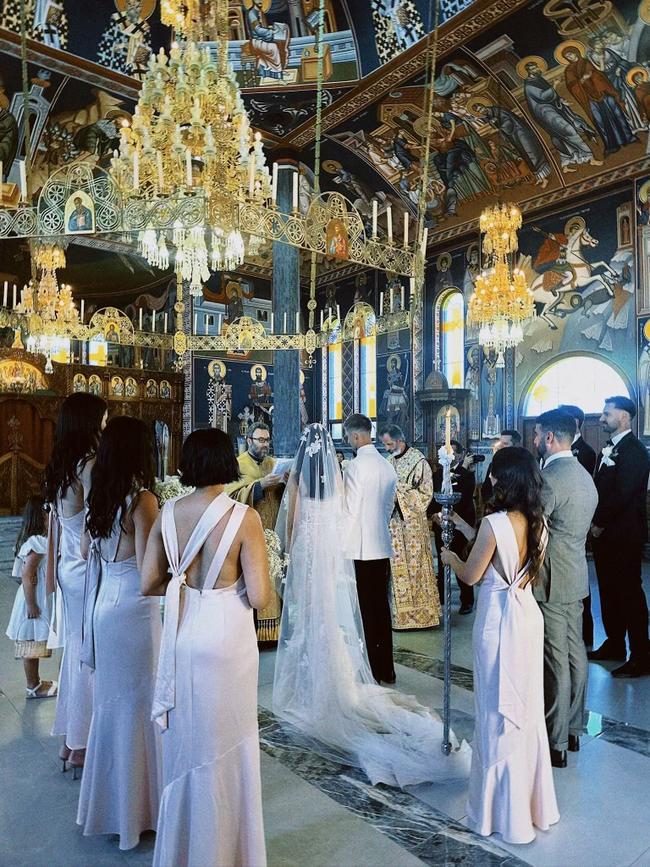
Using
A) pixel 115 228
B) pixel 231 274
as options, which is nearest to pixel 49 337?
pixel 115 228

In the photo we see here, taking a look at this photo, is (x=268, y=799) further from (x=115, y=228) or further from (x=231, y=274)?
(x=231, y=274)

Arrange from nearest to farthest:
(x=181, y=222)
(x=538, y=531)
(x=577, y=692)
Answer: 1. (x=538, y=531)
2. (x=577, y=692)
3. (x=181, y=222)

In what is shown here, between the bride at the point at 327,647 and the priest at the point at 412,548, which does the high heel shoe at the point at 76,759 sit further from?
the priest at the point at 412,548

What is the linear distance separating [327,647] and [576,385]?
34.7 ft

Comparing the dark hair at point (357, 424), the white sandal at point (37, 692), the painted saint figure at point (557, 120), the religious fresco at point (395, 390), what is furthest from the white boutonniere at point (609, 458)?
the religious fresco at point (395, 390)

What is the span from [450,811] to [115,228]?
401cm

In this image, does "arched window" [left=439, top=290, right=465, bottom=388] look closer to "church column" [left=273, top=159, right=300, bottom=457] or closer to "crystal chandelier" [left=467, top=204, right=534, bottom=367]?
"crystal chandelier" [left=467, top=204, right=534, bottom=367]

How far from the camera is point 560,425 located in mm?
3467

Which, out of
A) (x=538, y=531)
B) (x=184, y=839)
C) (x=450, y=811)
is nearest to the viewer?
(x=184, y=839)

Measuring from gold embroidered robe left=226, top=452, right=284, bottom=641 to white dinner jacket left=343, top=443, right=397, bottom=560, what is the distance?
998 millimetres

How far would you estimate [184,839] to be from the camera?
2.26m

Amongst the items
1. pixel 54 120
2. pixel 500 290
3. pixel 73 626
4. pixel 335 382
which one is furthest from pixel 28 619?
pixel 335 382

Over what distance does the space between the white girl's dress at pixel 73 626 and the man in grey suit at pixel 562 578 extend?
2492 millimetres

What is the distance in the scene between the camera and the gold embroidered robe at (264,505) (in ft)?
17.9
